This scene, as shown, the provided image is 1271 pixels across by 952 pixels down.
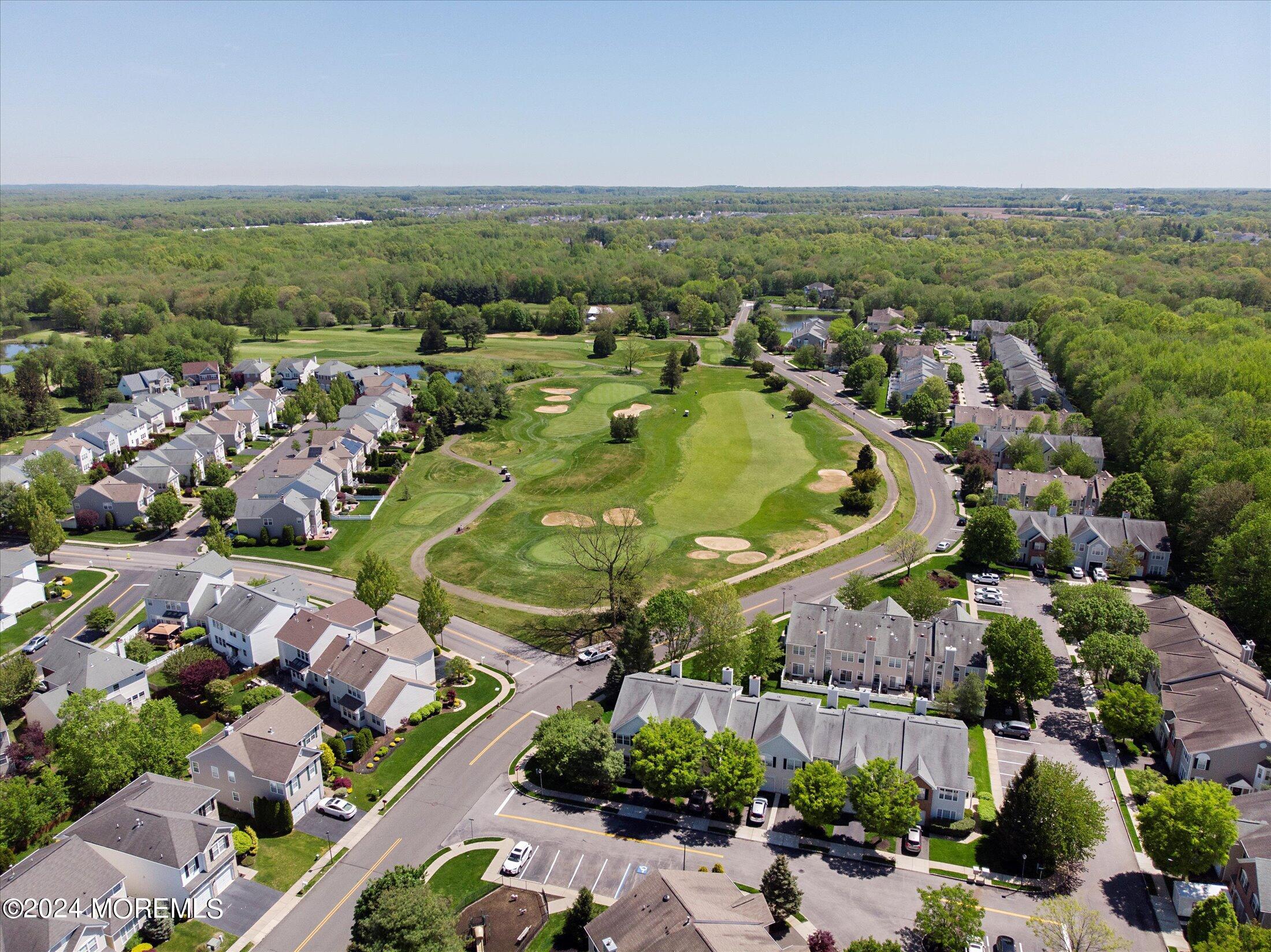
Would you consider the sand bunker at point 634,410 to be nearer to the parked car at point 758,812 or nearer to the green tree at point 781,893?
the parked car at point 758,812

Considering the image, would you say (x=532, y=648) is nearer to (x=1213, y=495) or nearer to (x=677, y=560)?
(x=677, y=560)

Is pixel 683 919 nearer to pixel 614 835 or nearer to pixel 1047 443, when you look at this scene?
pixel 614 835

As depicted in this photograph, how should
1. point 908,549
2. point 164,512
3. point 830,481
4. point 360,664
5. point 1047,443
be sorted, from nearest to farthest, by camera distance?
point 360,664
point 908,549
point 164,512
point 1047,443
point 830,481

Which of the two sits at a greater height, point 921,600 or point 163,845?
point 163,845

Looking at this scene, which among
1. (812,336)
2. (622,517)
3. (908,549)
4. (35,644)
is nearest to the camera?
(35,644)

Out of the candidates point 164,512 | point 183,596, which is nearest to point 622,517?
point 183,596

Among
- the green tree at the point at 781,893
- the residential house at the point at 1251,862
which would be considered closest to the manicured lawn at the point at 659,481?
the green tree at the point at 781,893
